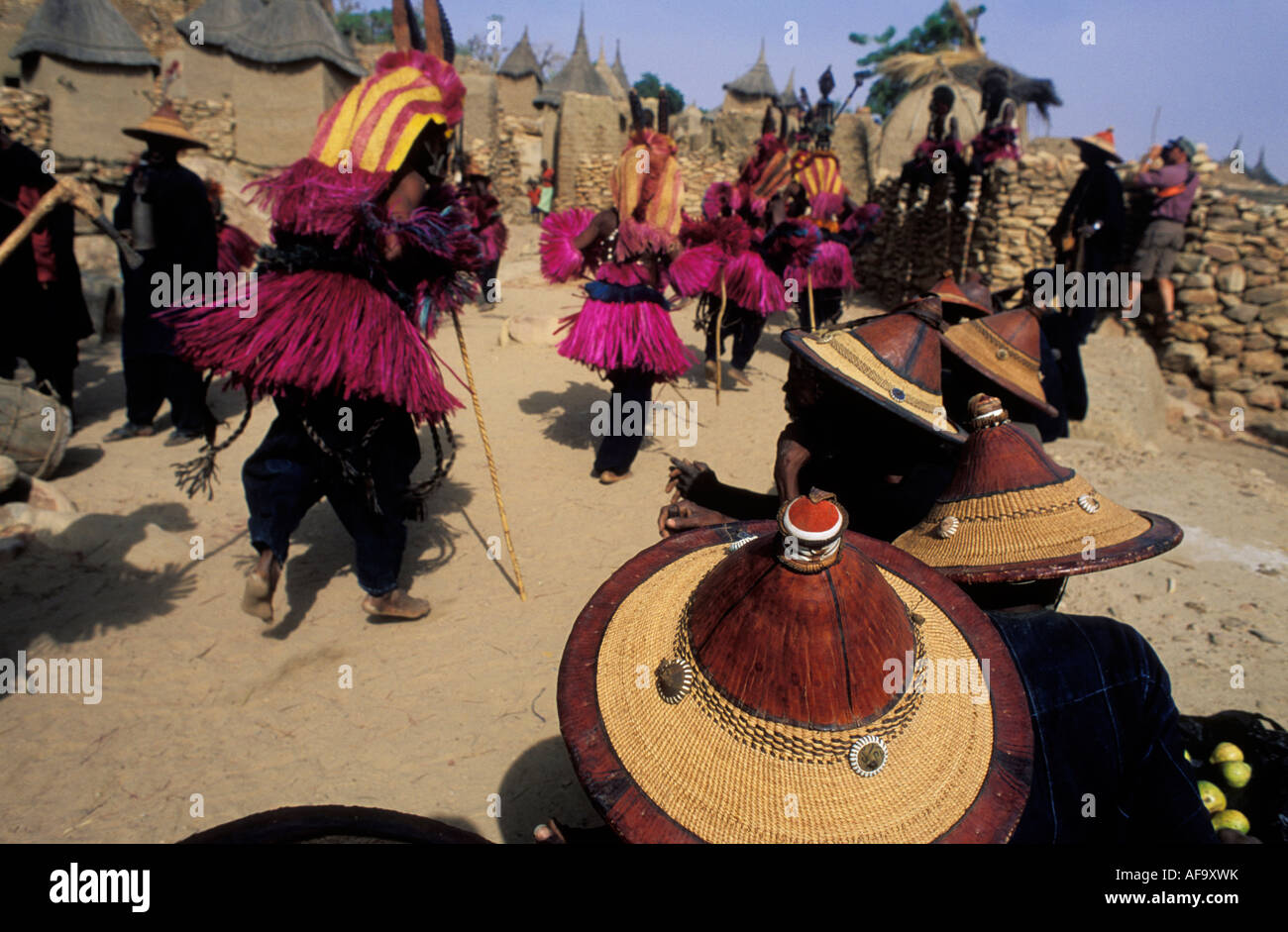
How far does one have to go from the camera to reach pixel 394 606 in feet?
11.1

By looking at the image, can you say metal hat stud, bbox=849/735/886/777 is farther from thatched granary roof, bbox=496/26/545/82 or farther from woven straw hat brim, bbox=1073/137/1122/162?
thatched granary roof, bbox=496/26/545/82

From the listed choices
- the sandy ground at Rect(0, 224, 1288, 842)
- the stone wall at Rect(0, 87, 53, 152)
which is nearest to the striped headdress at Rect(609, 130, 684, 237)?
the sandy ground at Rect(0, 224, 1288, 842)

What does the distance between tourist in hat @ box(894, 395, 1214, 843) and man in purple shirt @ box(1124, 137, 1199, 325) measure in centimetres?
898

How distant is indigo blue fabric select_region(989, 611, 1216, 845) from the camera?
1492 mm

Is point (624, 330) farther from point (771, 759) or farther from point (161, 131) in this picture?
point (771, 759)

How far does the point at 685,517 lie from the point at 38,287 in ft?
19.2

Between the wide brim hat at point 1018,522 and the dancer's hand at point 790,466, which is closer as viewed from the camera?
the wide brim hat at point 1018,522

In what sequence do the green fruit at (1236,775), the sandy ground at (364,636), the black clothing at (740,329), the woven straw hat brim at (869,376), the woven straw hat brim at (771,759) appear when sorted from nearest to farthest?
the woven straw hat brim at (771,759), the woven straw hat brim at (869,376), the green fruit at (1236,775), the sandy ground at (364,636), the black clothing at (740,329)

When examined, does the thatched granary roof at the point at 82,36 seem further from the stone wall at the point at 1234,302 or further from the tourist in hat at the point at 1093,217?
the stone wall at the point at 1234,302

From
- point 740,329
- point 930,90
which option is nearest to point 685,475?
point 740,329

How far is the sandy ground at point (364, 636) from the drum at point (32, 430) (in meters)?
0.24

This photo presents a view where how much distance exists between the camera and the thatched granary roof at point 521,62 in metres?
28.3

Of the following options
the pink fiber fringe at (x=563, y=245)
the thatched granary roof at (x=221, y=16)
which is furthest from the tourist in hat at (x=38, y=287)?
the thatched granary roof at (x=221, y=16)

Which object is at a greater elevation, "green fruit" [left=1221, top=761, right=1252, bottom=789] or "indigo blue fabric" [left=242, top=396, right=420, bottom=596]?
"indigo blue fabric" [left=242, top=396, right=420, bottom=596]
